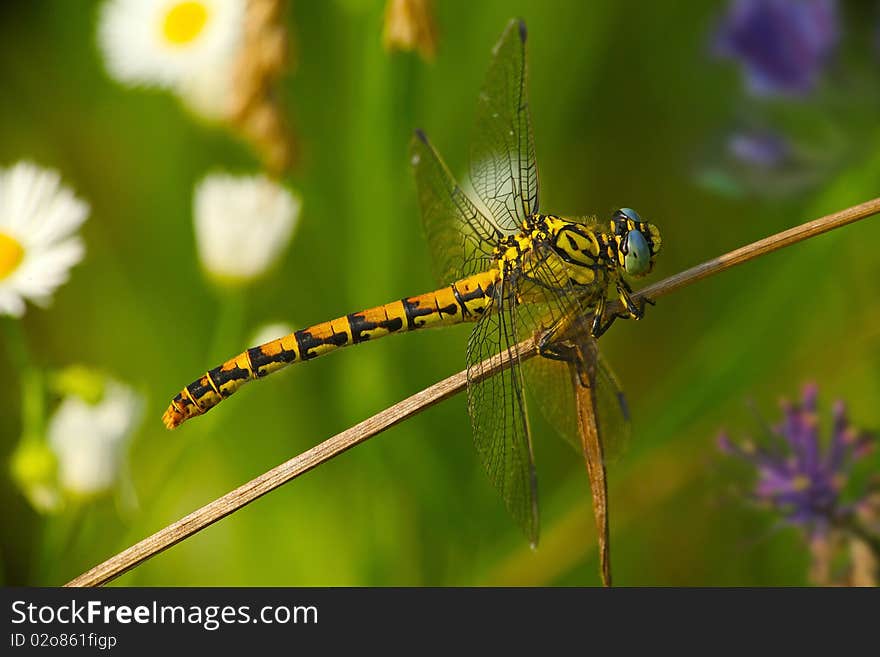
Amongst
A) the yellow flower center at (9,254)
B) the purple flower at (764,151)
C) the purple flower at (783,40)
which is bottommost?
the yellow flower center at (9,254)

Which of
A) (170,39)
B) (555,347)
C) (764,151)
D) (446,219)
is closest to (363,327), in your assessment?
(446,219)

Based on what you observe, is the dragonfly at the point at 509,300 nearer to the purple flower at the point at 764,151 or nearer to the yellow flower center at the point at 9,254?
the yellow flower center at the point at 9,254

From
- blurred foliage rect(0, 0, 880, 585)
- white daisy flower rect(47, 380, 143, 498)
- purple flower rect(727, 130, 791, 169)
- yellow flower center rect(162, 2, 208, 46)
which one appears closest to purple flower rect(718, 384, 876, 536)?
blurred foliage rect(0, 0, 880, 585)

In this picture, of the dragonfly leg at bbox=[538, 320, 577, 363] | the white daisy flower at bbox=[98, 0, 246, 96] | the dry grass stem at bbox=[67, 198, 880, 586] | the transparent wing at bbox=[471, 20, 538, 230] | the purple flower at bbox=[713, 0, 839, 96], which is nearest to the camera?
the dry grass stem at bbox=[67, 198, 880, 586]

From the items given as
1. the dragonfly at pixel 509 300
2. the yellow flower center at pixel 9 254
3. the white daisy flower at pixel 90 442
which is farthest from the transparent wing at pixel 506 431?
the yellow flower center at pixel 9 254

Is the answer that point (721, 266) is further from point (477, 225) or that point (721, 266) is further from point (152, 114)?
point (152, 114)

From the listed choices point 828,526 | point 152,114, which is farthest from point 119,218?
point 828,526

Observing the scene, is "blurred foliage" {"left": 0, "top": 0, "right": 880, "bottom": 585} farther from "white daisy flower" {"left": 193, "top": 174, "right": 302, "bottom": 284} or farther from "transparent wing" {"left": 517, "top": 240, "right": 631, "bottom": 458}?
"transparent wing" {"left": 517, "top": 240, "right": 631, "bottom": 458}
